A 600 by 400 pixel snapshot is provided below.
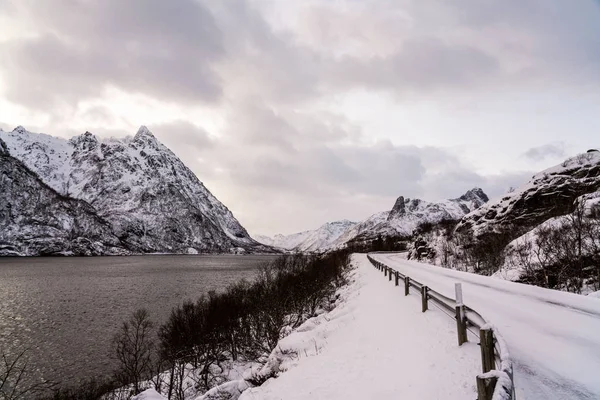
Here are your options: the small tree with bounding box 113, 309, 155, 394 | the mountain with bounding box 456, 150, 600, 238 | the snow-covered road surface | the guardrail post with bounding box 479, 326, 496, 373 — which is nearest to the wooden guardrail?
the guardrail post with bounding box 479, 326, 496, 373

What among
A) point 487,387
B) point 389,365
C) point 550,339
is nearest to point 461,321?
point 550,339

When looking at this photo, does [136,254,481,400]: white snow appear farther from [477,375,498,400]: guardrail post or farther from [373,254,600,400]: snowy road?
[477,375,498,400]: guardrail post

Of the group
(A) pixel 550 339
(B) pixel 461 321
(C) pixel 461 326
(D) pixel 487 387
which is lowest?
(A) pixel 550 339

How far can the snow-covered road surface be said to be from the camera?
25.0 ft

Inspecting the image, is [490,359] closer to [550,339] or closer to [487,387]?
[487,387]

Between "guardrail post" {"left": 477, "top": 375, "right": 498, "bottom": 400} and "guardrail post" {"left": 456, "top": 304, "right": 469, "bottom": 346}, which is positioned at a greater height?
"guardrail post" {"left": 477, "top": 375, "right": 498, "bottom": 400}

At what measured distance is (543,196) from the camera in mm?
42438

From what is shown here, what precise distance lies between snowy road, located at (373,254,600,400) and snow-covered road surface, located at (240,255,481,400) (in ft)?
3.32

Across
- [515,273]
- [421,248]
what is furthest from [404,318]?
[421,248]

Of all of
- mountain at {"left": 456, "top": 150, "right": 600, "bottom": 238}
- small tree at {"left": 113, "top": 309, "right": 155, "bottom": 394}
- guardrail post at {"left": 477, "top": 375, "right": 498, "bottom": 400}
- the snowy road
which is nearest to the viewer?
guardrail post at {"left": 477, "top": 375, "right": 498, "bottom": 400}

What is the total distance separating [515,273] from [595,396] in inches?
915

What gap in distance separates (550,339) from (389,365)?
385 centimetres

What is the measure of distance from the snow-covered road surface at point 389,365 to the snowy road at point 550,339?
1013 mm

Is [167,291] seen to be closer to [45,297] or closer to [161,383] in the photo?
[45,297]
